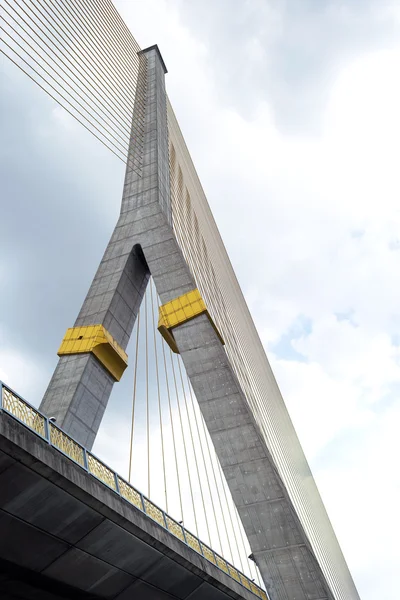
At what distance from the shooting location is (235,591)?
12.9 m

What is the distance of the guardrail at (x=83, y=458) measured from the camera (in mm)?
8602

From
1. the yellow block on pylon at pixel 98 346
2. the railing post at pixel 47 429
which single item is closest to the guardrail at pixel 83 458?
the railing post at pixel 47 429

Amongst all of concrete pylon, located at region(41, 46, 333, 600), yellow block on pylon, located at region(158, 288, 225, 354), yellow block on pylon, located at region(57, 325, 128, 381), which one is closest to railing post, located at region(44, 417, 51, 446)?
concrete pylon, located at region(41, 46, 333, 600)

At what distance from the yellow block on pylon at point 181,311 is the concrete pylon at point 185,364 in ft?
0.36

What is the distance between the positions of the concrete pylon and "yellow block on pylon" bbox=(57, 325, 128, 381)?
0.14 feet

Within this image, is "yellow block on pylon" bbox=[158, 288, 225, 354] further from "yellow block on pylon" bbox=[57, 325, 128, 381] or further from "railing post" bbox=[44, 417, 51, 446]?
"railing post" bbox=[44, 417, 51, 446]

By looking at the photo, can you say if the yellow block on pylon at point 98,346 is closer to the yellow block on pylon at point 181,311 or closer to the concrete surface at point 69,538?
the yellow block on pylon at point 181,311

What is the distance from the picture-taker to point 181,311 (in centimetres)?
2034

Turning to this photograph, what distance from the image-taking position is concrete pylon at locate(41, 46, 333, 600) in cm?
1543

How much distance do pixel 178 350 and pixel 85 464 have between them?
37.9 ft

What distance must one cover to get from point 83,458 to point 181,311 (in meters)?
11.2

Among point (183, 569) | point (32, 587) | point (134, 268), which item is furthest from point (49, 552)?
point (134, 268)

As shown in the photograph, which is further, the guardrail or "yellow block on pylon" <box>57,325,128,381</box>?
"yellow block on pylon" <box>57,325,128,381</box>

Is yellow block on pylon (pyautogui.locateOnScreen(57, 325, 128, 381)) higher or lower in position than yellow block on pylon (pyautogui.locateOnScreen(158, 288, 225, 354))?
lower
